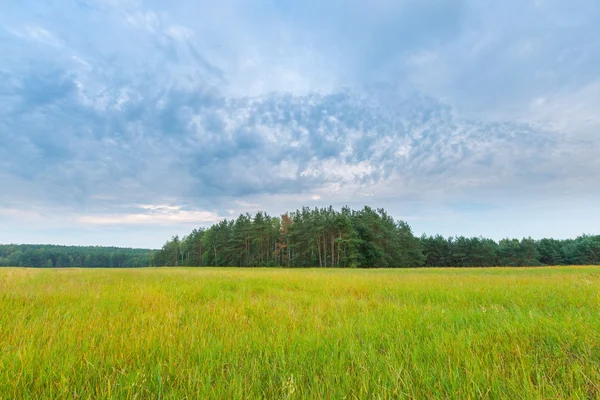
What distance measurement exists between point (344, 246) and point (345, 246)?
0.85 feet

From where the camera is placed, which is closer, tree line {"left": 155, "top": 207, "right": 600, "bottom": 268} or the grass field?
the grass field

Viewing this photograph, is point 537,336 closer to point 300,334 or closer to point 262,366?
point 300,334

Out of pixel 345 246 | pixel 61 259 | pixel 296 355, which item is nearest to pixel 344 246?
pixel 345 246

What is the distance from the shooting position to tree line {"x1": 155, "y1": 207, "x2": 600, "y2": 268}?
6688cm

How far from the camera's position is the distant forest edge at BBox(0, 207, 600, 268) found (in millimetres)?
66875

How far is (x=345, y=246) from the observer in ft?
213

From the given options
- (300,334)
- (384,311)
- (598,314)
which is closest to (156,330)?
(300,334)

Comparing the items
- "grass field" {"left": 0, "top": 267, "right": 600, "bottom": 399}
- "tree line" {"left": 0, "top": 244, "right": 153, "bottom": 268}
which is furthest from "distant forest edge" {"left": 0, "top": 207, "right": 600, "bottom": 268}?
"tree line" {"left": 0, "top": 244, "right": 153, "bottom": 268}

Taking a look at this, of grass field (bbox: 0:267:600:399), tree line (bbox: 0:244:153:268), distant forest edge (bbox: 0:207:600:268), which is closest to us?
grass field (bbox: 0:267:600:399)

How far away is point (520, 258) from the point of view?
284ft

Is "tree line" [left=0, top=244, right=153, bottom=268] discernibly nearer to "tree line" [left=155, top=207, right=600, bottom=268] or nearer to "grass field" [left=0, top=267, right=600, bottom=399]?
"tree line" [left=155, top=207, right=600, bottom=268]

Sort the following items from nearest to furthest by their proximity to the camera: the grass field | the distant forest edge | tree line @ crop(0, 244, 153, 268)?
1. the grass field
2. the distant forest edge
3. tree line @ crop(0, 244, 153, 268)

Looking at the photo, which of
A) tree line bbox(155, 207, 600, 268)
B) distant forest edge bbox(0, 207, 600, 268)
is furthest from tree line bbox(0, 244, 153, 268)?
tree line bbox(155, 207, 600, 268)

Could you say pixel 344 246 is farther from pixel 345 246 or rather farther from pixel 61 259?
pixel 61 259
